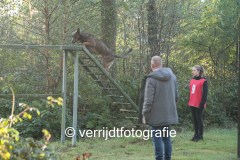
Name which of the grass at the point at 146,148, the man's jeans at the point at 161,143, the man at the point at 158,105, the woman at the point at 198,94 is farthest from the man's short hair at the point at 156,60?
the woman at the point at 198,94

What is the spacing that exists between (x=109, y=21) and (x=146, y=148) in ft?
16.8

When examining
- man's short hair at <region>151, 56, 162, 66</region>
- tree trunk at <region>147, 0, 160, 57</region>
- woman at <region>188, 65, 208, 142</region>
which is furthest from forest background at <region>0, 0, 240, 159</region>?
man's short hair at <region>151, 56, 162, 66</region>

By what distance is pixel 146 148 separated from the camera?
9.03 m

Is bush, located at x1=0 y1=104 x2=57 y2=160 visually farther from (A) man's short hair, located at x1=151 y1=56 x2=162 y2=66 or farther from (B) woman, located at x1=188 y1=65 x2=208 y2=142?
(B) woman, located at x1=188 y1=65 x2=208 y2=142

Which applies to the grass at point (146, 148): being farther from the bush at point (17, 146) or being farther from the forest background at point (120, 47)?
the bush at point (17, 146)

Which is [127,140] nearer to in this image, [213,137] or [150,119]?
[213,137]

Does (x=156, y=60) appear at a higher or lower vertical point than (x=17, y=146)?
higher

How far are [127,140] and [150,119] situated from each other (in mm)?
3661

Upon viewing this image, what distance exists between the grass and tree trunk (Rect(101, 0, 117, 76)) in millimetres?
3744

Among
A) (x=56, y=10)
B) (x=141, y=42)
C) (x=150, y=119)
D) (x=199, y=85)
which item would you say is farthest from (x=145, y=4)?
(x=150, y=119)

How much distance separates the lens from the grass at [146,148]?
26.0 ft

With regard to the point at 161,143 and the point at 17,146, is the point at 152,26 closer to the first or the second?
the point at 161,143

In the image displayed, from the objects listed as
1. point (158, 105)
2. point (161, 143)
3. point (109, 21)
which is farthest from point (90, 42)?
point (161, 143)

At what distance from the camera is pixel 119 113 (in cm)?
Result: 1292
